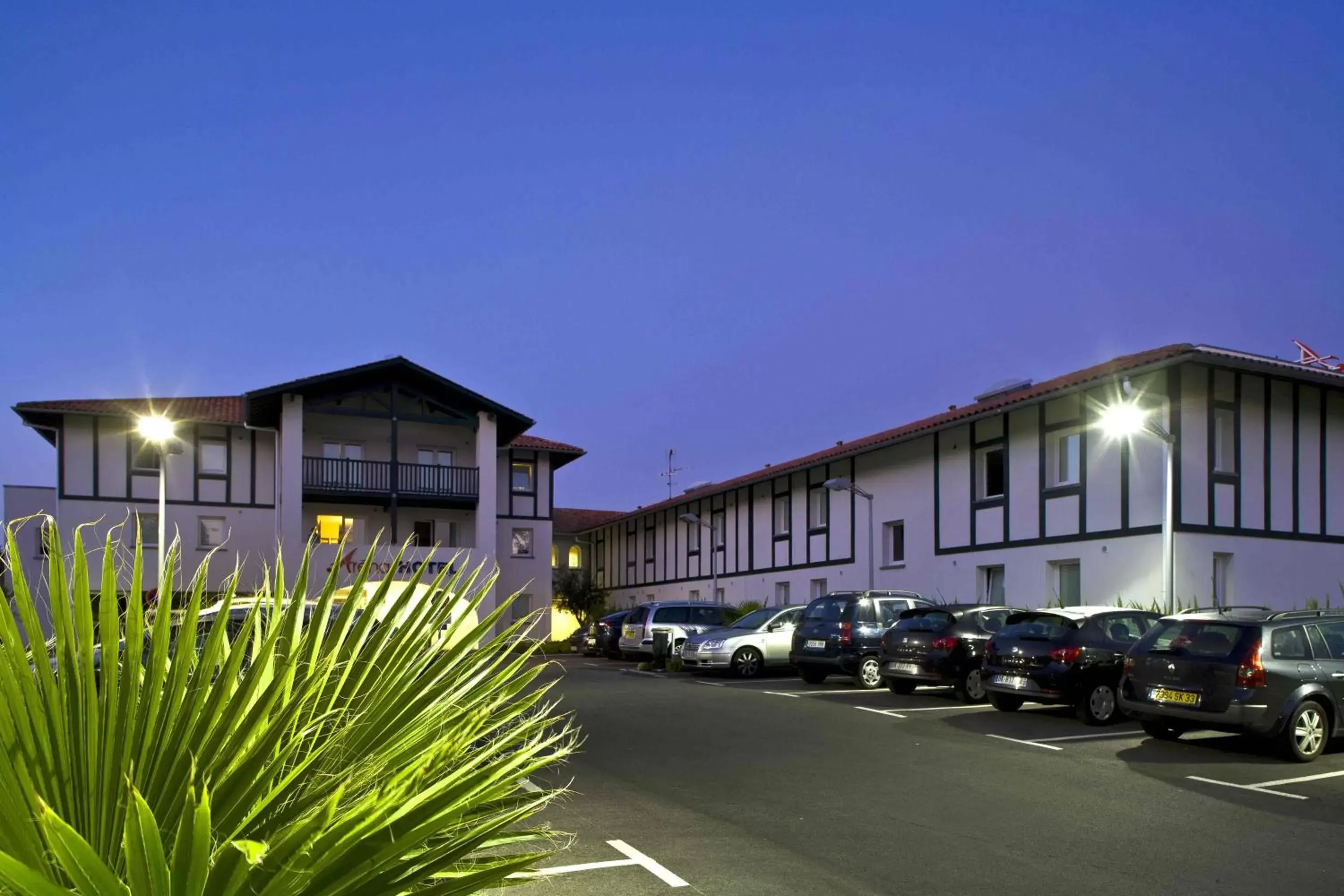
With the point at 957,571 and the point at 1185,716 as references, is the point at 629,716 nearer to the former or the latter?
the point at 1185,716

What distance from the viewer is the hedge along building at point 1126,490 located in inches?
900

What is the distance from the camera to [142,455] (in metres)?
37.7

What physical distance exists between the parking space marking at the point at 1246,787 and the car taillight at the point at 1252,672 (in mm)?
1490

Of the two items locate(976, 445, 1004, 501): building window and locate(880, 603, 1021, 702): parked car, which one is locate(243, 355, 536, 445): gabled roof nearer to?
locate(976, 445, 1004, 501): building window

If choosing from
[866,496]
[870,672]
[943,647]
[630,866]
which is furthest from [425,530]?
[630,866]

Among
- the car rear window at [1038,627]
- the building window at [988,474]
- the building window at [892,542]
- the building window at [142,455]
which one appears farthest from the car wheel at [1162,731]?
the building window at [142,455]

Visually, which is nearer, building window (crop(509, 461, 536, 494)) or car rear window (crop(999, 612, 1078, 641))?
car rear window (crop(999, 612, 1078, 641))

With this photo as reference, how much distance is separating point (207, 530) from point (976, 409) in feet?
83.3

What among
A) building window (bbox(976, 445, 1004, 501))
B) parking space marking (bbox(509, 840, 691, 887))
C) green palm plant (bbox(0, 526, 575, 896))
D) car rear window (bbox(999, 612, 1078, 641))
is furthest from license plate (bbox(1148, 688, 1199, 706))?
building window (bbox(976, 445, 1004, 501))

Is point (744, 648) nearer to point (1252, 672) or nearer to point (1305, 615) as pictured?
point (1305, 615)

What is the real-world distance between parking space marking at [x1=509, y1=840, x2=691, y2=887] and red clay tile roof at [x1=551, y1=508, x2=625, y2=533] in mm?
47285

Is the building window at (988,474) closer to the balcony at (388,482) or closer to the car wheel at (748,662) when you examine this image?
the car wheel at (748,662)

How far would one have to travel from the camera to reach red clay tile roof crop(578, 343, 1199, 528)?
2272cm

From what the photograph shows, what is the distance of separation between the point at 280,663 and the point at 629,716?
1316 centimetres
